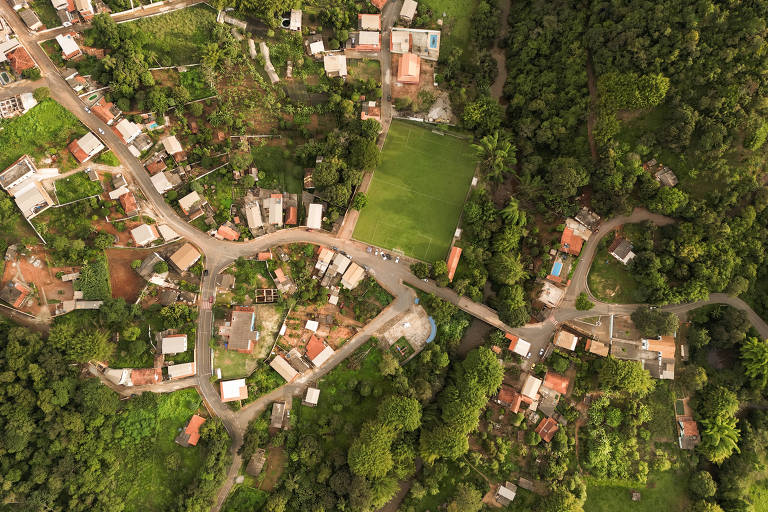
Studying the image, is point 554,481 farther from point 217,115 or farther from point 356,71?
point 217,115

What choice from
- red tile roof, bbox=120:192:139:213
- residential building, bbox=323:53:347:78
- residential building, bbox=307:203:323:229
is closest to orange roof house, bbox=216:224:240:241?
residential building, bbox=307:203:323:229

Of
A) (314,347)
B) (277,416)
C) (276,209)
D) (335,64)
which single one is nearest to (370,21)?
(335,64)

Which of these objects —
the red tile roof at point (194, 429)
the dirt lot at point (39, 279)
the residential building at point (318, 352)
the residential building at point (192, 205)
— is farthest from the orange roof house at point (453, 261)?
the dirt lot at point (39, 279)

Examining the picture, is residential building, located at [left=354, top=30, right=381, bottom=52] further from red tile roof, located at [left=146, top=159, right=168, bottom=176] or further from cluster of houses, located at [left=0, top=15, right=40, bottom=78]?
cluster of houses, located at [left=0, top=15, right=40, bottom=78]

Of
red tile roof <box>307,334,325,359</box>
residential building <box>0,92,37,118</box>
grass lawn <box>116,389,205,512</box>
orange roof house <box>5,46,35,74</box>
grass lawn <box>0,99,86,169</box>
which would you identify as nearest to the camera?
grass lawn <box>116,389,205,512</box>

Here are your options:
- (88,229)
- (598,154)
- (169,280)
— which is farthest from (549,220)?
(88,229)

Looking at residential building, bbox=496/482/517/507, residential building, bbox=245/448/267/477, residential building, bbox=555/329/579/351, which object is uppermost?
residential building, bbox=555/329/579/351
